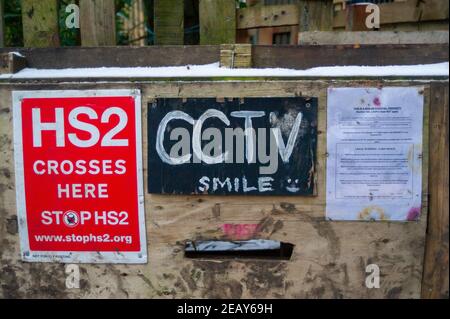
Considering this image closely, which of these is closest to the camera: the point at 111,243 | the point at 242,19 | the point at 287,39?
the point at 111,243

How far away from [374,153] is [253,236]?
81 cm

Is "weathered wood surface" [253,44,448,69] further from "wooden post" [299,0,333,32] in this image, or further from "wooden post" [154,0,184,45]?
"wooden post" [154,0,184,45]

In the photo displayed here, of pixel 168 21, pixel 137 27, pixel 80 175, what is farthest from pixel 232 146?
pixel 137 27

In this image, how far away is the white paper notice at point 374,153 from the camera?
2.73 m

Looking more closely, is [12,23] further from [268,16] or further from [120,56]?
[268,16]

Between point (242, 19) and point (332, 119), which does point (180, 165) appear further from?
point (242, 19)

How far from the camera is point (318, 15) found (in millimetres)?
3209

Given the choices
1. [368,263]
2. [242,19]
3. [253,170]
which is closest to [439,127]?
[368,263]

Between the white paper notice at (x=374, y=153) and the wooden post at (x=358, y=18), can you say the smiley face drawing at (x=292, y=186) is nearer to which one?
the white paper notice at (x=374, y=153)

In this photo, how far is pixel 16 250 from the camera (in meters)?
2.98

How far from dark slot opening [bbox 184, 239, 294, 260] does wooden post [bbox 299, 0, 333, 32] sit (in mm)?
1416

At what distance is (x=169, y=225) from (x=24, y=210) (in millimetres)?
857

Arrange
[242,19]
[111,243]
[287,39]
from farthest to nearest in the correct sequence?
[287,39], [242,19], [111,243]

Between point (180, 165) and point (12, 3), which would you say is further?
point (12, 3)
